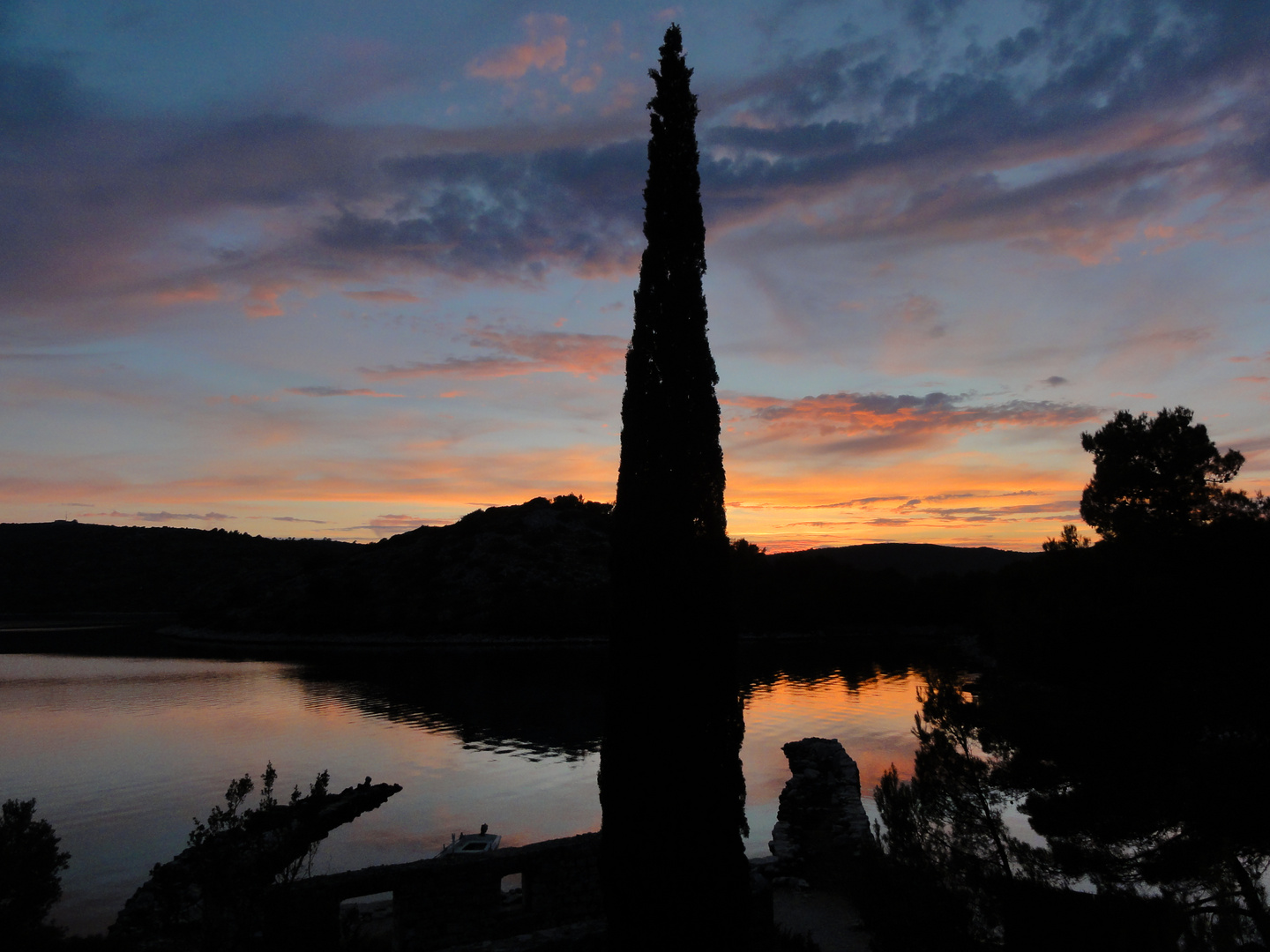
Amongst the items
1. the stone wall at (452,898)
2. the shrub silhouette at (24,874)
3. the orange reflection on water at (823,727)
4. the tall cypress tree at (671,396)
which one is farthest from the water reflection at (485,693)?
the tall cypress tree at (671,396)

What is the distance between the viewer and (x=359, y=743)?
40.9m

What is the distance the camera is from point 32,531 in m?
177

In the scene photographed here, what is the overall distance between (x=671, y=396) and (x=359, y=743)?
121 ft

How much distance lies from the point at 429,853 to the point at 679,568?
55.5 ft

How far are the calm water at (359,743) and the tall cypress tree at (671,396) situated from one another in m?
2.22

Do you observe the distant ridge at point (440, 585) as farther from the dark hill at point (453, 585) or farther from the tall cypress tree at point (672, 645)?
the tall cypress tree at point (672, 645)

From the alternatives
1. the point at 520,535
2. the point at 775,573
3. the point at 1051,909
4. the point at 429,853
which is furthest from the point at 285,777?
the point at 520,535

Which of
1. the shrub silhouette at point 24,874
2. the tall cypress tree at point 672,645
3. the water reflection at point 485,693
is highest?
the tall cypress tree at point 672,645

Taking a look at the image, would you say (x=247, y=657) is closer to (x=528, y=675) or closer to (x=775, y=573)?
(x=528, y=675)

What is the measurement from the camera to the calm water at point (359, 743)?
24984 mm

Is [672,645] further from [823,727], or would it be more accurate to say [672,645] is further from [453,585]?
[453,585]

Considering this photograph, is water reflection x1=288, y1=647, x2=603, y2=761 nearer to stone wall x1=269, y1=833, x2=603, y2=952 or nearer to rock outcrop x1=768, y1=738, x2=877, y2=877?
rock outcrop x1=768, y1=738, x2=877, y2=877

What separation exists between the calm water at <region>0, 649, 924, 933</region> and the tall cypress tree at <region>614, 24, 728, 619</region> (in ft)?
7.28

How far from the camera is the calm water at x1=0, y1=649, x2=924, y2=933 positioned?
25.0 m
